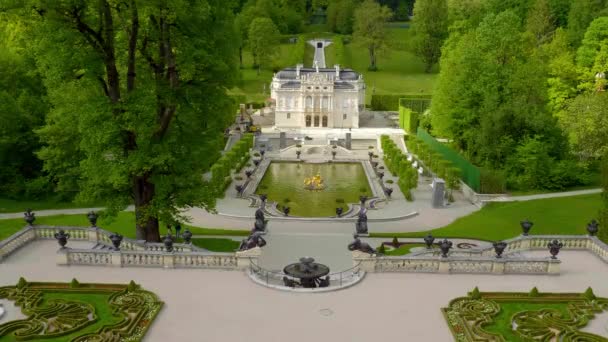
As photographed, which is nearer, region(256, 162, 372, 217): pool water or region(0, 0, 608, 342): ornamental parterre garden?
region(0, 0, 608, 342): ornamental parterre garden

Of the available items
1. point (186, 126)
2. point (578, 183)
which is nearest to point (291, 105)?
point (578, 183)

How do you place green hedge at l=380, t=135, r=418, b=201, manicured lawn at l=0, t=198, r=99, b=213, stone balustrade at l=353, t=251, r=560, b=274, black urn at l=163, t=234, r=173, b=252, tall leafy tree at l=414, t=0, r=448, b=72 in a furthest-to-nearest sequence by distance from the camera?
tall leafy tree at l=414, t=0, r=448, b=72
green hedge at l=380, t=135, r=418, b=201
manicured lawn at l=0, t=198, r=99, b=213
stone balustrade at l=353, t=251, r=560, b=274
black urn at l=163, t=234, r=173, b=252

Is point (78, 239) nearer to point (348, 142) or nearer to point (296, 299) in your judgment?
point (296, 299)

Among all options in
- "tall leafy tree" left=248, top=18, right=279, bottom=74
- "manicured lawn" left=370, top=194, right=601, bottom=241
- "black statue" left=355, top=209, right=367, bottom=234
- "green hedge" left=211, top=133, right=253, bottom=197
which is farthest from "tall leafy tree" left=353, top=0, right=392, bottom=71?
"black statue" left=355, top=209, right=367, bottom=234

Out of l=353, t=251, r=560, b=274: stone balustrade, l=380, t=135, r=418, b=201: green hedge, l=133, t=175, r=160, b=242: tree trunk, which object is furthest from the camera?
l=380, t=135, r=418, b=201: green hedge

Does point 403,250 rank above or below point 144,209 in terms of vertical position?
below

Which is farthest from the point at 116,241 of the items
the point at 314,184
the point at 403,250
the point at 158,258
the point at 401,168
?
the point at 401,168

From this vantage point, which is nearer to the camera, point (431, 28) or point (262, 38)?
point (262, 38)

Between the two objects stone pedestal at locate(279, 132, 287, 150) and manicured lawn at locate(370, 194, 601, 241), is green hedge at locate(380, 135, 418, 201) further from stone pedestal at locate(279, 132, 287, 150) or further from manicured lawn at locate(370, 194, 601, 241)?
stone pedestal at locate(279, 132, 287, 150)
